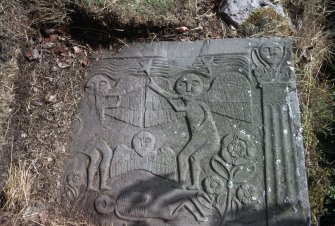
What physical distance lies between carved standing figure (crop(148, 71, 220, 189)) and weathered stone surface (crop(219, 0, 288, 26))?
2.86ft

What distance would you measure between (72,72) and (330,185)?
2590 millimetres

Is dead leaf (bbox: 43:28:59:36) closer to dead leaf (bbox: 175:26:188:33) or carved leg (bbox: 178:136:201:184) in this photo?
dead leaf (bbox: 175:26:188:33)

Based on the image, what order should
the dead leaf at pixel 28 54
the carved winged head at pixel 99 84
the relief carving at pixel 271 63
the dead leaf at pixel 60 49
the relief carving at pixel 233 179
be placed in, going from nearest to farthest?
the relief carving at pixel 233 179, the relief carving at pixel 271 63, the carved winged head at pixel 99 84, the dead leaf at pixel 28 54, the dead leaf at pixel 60 49

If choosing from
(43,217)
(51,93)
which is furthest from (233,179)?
(51,93)

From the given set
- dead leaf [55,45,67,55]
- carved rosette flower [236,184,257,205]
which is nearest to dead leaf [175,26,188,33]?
dead leaf [55,45,67,55]

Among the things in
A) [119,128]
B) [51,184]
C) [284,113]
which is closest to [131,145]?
[119,128]

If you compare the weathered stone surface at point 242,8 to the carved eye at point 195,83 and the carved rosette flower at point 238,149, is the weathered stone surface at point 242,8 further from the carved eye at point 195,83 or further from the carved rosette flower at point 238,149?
the carved rosette flower at point 238,149

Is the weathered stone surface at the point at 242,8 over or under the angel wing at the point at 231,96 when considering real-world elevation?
over

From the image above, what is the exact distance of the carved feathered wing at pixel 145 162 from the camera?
3.23 m

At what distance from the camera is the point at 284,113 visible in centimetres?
325

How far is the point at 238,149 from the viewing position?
3197 millimetres

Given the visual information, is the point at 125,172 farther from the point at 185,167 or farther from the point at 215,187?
the point at 215,187

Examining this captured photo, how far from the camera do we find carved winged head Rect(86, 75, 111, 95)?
11.9 ft

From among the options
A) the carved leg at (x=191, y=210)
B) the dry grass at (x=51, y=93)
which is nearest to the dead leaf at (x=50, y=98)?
the dry grass at (x=51, y=93)
